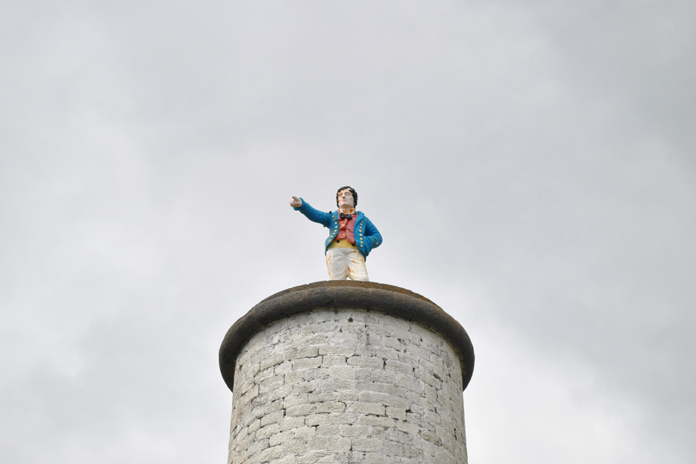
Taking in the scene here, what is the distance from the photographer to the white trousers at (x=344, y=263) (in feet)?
30.8

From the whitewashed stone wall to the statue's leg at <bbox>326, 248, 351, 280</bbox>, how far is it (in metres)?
1.40

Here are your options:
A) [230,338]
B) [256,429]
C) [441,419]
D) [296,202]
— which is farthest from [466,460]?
[296,202]

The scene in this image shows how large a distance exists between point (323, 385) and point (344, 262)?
2.42 meters

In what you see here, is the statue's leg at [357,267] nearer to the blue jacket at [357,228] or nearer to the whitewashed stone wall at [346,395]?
the blue jacket at [357,228]

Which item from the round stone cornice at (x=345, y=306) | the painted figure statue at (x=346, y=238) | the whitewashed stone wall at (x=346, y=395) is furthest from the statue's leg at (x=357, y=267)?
the whitewashed stone wall at (x=346, y=395)

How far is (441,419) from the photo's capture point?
306 inches

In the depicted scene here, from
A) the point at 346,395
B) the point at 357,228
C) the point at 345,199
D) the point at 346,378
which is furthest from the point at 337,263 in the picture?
the point at 346,395

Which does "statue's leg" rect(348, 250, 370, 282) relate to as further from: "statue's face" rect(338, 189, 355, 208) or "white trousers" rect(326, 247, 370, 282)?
"statue's face" rect(338, 189, 355, 208)

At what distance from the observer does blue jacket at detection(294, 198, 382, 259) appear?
9.59 metres

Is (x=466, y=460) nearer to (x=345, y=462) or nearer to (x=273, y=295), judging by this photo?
(x=345, y=462)

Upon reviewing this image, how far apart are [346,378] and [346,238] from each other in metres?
2.59

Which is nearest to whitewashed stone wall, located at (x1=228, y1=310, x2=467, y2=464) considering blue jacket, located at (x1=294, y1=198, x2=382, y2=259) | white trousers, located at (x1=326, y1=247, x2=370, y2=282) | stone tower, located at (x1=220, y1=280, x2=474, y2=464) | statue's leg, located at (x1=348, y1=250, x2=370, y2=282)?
stone tower, located at (x1=220, y1=280, x2=474, y2=464)

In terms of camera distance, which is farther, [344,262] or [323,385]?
[344,262]

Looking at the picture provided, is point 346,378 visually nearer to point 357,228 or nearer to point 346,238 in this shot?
point 346,238
